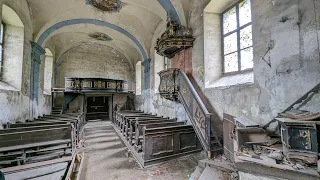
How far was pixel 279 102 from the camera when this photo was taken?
2939 mm

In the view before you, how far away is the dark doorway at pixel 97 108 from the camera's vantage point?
14.7 meters

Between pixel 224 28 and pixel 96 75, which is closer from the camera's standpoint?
pixel 224 28

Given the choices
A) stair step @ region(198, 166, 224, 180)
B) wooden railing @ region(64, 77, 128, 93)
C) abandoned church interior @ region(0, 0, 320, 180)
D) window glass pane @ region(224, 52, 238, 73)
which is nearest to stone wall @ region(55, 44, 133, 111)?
wooden railing @ region(64, 77, 128, 93)

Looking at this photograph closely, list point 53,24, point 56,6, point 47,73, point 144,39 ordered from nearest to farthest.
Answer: point 56,6, point 53,24, point 144,39, point 47,73

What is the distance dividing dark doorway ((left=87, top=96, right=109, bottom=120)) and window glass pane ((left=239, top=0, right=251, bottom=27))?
13.7 metres

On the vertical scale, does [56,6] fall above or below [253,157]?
above

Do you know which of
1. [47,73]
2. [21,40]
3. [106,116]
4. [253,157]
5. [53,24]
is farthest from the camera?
[106,116]

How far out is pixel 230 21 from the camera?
483cm

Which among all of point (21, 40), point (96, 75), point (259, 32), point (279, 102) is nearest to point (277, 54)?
point (259, 32)

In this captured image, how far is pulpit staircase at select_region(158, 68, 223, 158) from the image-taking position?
143 inches

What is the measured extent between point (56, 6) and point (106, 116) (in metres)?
10.6

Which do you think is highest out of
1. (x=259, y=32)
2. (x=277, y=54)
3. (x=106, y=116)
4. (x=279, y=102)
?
(x=259, y=32)

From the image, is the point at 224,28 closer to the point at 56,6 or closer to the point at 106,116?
the point at 56,6

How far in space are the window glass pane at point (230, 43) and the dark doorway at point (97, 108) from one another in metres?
13.0
